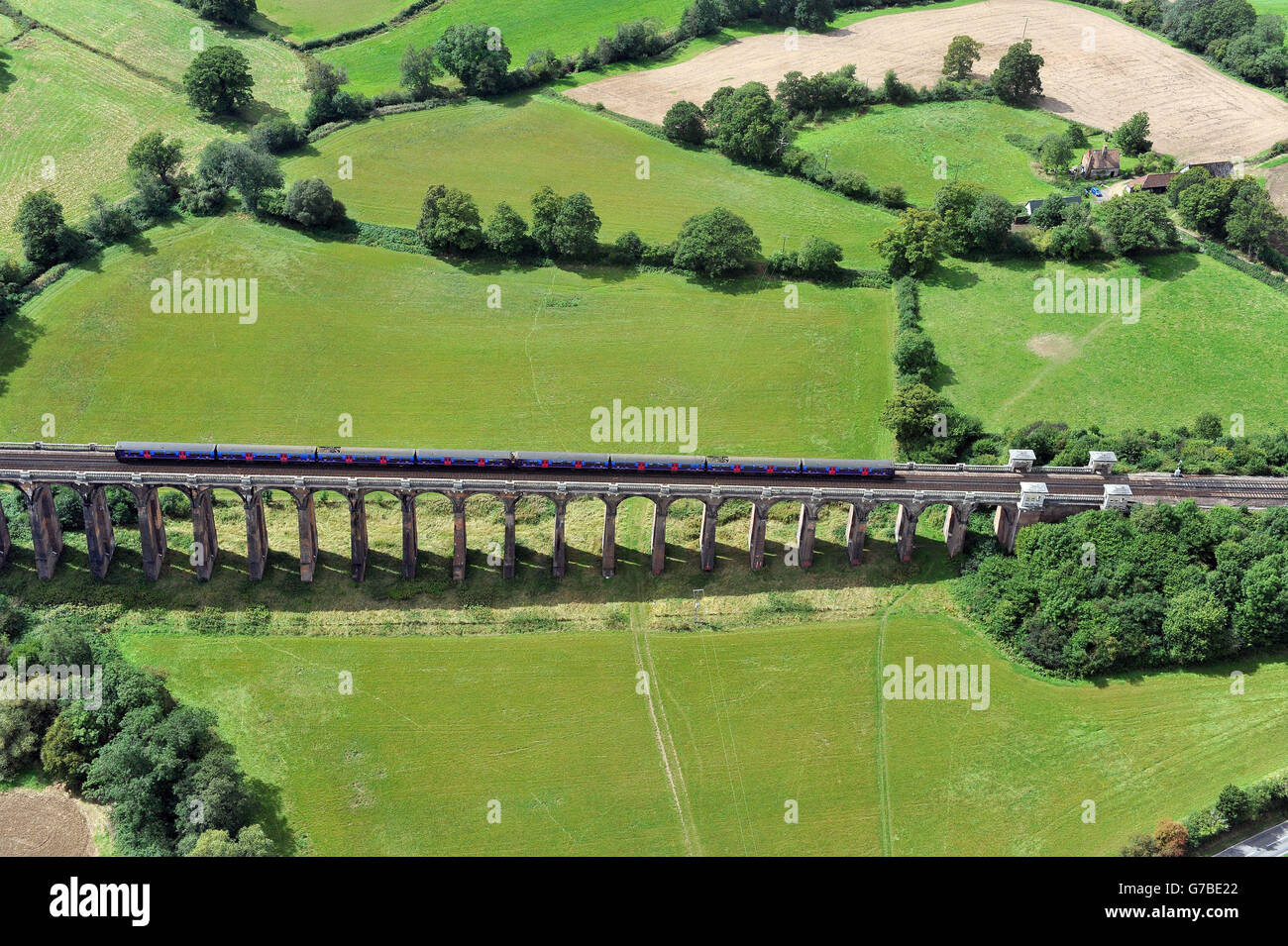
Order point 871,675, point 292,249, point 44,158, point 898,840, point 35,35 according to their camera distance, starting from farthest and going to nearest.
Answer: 1. point 35,35
2. point 44,158
3. point 292,249
4. point 871,675
5. point 898,840

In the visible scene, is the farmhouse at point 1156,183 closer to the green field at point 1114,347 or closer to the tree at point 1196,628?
the green field at point 1114,347

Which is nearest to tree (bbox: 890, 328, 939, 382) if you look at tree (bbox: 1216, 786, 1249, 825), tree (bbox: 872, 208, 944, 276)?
tree (bbox: 872, 208, 944, 276)

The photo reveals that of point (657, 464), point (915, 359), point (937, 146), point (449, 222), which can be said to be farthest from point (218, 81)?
point (915, 359)

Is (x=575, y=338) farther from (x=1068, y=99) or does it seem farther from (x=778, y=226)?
(x=1068, y=99)

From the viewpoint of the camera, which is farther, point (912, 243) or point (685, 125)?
point (685, 125)

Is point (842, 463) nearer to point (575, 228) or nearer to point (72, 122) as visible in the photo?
point (575, 228)

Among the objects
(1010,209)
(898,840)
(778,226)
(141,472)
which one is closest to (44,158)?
(141,472)

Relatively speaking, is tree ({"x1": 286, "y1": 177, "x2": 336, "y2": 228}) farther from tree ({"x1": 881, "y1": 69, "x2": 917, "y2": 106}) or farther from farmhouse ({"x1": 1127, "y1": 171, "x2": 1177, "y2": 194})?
farmhouse ({"x1": 1127, "y1": 171, "x2": 1177, "y2": 194})
